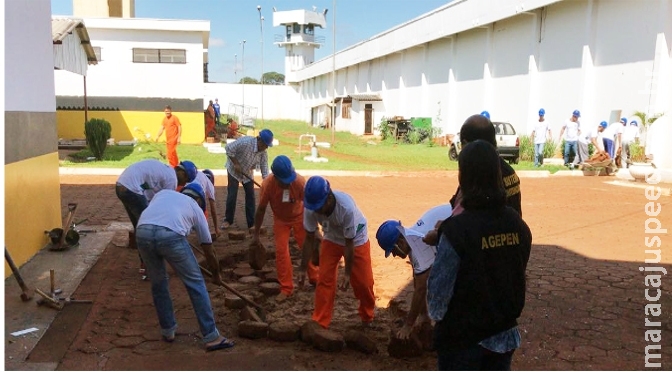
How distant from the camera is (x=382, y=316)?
5.20m

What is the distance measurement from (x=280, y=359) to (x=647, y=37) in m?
16.5

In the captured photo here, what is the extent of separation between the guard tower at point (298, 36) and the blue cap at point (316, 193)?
58.6 meters

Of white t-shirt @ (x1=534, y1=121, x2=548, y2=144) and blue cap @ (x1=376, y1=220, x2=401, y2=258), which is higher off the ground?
white t-shirt @ (x1=534, y1=121, x2=548, y2=144)

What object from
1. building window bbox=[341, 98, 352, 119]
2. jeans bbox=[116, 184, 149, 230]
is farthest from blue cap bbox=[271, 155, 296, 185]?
building window bbox=[341, 98, 352, 119]

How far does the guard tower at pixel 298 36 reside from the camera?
6138cm

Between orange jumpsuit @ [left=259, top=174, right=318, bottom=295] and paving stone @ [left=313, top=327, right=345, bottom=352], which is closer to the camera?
paving stone @ [left=313, top=327, right=345, bottom=352]

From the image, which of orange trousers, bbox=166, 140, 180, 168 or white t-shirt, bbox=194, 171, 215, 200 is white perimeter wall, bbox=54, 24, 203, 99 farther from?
white t-shirt, bbox=194, 171, 215, 200

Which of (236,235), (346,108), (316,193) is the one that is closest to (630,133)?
(236,235)

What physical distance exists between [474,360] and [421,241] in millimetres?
1334

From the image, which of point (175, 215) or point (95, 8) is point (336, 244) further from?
point (95, 8)

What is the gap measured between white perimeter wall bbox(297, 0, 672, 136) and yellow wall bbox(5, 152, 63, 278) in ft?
47.2

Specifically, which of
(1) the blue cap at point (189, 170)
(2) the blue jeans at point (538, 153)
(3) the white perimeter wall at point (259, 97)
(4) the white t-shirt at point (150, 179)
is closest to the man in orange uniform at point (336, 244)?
(1) the blue cap at point (189, 170)

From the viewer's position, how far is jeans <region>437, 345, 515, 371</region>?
93.7 inches

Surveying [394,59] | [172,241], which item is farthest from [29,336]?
[394,59]
